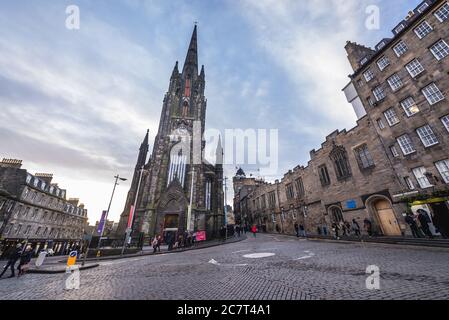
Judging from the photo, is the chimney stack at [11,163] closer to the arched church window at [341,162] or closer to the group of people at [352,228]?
the group of people at [352,228]

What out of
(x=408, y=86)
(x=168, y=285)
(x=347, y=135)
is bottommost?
(x=168, y=285)

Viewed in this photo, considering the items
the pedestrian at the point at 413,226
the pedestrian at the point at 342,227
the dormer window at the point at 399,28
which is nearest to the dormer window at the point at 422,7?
the dormer window at the point at 399,28

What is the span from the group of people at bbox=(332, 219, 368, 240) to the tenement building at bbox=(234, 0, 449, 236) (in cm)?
53

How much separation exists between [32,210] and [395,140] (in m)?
49.3

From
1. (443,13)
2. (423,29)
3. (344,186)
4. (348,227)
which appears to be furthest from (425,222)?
(443,13)

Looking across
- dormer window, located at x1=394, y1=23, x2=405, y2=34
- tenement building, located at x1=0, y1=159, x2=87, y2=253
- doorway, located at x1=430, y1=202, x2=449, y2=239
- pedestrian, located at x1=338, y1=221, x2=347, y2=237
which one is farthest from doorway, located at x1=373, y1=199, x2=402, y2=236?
tenement building, located at x1=0, y1=159, x2=87, y2=253

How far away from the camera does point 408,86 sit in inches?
595

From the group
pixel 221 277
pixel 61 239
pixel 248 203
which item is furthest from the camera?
pixel 248 203

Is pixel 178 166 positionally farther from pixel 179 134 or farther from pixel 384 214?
pixel 384 214

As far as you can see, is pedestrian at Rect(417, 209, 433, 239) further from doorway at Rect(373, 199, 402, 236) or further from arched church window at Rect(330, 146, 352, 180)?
arched church window at Rect(330, 146, 352, 180)

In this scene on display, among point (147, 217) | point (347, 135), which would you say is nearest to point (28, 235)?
point (147, 217)
